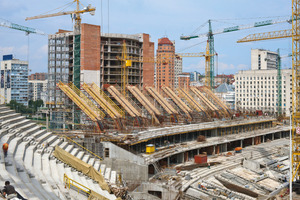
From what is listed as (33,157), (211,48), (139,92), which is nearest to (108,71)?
(139,92)

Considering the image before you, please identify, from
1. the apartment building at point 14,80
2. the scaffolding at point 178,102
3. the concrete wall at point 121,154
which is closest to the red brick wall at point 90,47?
the scaffolding at point 178,102

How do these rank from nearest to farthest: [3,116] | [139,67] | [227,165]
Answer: [3,116] → [227,165] → [139,67]

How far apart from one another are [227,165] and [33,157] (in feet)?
71.8

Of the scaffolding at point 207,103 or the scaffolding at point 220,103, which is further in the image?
the scaffolding at point 220,103

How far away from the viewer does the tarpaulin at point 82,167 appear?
65.0 feet

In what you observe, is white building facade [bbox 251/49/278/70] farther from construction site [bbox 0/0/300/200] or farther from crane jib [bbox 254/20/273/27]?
construction site [bbox 0/0/300/200]

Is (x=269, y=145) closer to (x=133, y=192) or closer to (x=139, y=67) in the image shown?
(x=139, y=67)

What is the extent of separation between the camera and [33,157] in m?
19.5

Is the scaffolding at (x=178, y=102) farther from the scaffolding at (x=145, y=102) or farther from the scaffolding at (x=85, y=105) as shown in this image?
the scaffolding at (x=85, y=105)

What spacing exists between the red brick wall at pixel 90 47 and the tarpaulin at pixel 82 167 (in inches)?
1059

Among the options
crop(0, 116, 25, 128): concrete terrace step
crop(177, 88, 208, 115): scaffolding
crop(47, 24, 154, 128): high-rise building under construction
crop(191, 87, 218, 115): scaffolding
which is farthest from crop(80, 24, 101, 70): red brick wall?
crop(0, 116, 25, 128): concrete terrace step

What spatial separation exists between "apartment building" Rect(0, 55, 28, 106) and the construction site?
2412 inches

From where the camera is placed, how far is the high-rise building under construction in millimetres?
46781

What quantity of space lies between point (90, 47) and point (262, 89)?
63.8 metres
